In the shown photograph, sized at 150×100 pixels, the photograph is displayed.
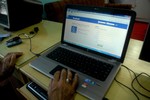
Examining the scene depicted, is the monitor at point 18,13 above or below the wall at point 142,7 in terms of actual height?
below

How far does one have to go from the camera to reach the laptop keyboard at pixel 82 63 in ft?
2.14

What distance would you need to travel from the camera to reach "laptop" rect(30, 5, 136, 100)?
2.05 feet

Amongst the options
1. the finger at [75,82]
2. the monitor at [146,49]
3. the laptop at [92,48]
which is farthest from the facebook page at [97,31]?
the finger at [75,82]

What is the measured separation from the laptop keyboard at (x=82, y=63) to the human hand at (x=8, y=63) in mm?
204

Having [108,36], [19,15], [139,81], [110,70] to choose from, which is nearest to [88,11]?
[108,36]

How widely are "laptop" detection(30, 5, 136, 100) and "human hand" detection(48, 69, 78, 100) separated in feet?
0.11

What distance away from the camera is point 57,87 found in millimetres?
587

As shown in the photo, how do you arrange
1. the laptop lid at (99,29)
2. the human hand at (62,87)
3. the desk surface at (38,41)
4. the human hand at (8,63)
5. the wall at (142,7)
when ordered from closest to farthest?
the human hand at (62,87)
the laptop lid at (99,29)
the human hand at (8,63)
the desk surface at (38,41)
the wall at (142,7)

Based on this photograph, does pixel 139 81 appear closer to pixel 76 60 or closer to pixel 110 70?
pixel 110 70

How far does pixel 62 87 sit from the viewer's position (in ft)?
1.91

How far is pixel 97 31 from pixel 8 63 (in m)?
0.55

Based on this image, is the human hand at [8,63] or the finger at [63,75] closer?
the finger at [63,75]

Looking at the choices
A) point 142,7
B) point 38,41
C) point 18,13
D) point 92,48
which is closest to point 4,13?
point 18,13

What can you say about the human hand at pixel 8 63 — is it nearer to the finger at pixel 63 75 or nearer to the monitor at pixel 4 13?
the finger at pixel 63 75
